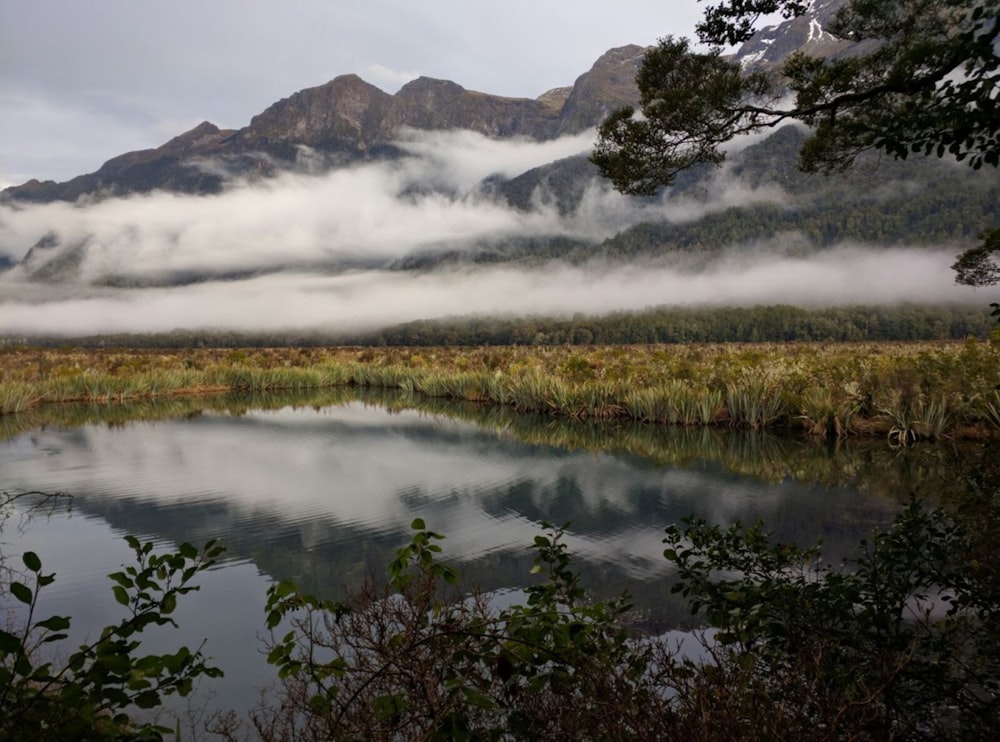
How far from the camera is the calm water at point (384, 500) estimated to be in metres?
6.95

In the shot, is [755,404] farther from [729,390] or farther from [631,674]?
[631,674]

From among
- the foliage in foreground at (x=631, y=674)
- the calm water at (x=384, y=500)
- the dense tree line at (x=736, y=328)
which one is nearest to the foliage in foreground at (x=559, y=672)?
the foliage in foreground at (x=631, y=674)

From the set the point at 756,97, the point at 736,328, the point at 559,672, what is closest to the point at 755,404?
the point at 756,97

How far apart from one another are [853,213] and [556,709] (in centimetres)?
15978

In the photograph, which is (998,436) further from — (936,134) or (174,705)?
(174,705)

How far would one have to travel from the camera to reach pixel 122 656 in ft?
6.39

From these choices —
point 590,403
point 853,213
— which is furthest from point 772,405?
point 853,213

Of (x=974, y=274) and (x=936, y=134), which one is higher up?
(x=936, y=134)

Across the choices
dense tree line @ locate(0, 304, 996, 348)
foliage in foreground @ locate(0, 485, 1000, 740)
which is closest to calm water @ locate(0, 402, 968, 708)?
foliage in foreground @ locate(0, 485, 1000, 740)

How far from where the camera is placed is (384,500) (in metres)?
11.0

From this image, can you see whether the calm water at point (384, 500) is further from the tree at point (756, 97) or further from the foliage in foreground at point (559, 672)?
the tree at point (756, 97)

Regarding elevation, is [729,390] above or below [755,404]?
above

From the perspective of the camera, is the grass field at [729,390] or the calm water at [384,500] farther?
the grass field at [729,390]

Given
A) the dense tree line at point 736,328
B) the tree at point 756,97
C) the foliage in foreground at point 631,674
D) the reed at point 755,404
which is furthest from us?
the dense tree line at point 736,328
